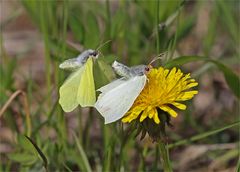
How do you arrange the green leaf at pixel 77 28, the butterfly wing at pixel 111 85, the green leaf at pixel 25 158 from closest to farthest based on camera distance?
the butterfly wing at pixel 111 85 → the green leaf at pixel 25 158 → the green leaf at pixel 77 28

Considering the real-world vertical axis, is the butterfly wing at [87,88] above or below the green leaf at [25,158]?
above

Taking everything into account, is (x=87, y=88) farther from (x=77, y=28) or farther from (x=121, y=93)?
(x=77, y=28)

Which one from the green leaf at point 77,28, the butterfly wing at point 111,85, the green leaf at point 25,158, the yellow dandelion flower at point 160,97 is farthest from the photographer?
the green leaf at point 77,28

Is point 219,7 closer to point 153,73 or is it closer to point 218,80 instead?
point 218,80

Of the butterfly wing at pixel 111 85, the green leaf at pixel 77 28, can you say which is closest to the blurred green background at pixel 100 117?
the green leaf at pixel 77 28

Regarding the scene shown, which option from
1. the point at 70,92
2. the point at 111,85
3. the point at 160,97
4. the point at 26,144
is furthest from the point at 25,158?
the point at 160,97

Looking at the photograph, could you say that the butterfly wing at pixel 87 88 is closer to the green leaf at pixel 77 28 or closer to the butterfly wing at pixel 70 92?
the butterfly wing at pixel 70 92

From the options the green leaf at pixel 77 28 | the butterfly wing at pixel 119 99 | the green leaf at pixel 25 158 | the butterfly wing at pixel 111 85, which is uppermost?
the green leaf at pixel 77 28
